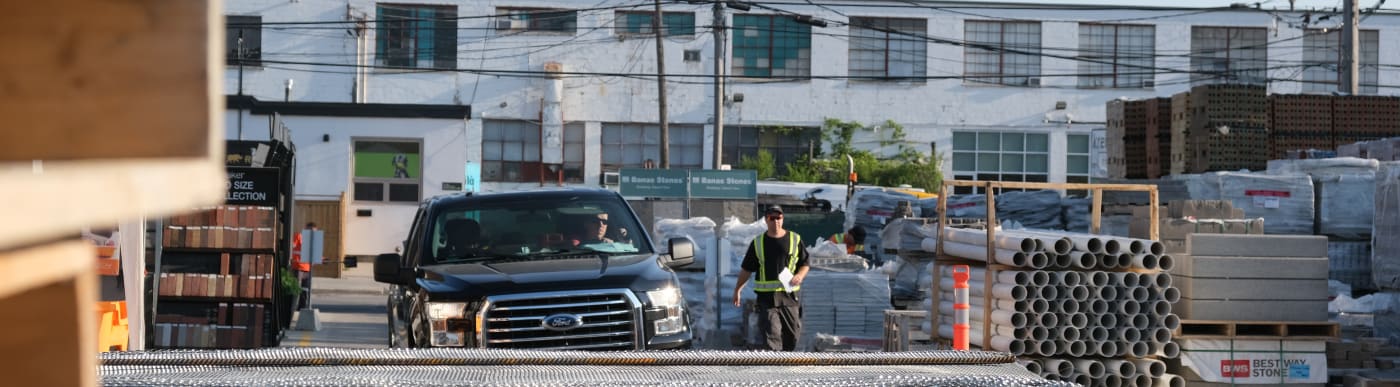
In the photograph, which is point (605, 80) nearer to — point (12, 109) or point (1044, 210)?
point (1044, 210)

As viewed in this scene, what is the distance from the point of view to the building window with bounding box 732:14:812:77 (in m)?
50.9

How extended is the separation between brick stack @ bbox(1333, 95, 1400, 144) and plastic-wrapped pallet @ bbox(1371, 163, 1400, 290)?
27.8 feet

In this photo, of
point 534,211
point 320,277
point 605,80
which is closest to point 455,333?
point 534,211

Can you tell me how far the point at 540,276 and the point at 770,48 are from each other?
40579 millimetres

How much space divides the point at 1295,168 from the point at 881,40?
30977 millimetres

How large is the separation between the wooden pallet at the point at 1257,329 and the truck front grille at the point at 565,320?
5225 mm

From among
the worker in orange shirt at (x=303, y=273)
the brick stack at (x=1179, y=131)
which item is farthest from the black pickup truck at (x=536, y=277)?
the brick stack at (x=1179, y=131)

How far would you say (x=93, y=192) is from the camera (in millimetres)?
1200

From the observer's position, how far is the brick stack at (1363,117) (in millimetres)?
25281

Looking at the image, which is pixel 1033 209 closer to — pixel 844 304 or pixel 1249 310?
pixel 844 304

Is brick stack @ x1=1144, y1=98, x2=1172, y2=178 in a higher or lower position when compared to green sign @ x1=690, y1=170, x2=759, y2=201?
higher

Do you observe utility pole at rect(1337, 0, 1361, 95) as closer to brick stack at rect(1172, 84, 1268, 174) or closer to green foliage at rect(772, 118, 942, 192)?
brick stack at rect(1172, 84, 1268, 174)

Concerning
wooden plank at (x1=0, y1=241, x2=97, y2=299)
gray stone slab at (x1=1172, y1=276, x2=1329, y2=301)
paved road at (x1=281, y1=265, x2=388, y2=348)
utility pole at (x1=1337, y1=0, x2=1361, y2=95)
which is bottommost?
paved road at (x1=281, y1=265, x2=388, y2=348)

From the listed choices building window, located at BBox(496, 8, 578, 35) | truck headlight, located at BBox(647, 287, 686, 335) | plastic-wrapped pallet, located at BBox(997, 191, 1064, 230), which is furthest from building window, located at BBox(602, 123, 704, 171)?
truck headlight, located at BBox(647, 287, 686, 335)
